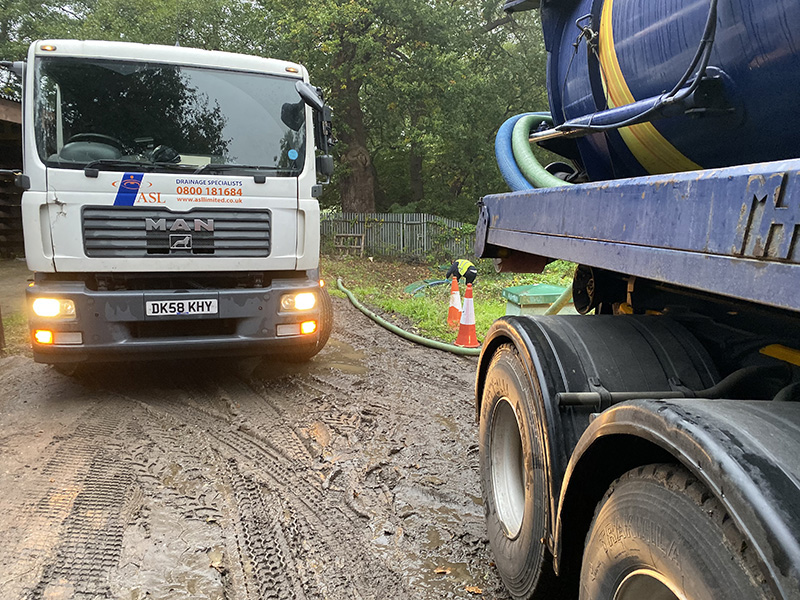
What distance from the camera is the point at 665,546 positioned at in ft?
3.95

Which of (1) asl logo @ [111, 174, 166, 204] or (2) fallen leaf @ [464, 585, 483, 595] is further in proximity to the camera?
(1) asl logo @ [111, 174, 166, 204]

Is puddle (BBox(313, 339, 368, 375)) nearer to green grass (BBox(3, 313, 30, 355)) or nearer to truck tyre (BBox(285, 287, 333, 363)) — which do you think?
truck tyre (BBox(285, 287, 333, 363))

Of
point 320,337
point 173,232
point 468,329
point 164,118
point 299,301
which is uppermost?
point 164,118

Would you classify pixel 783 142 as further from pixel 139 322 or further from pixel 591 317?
pixel 139 322

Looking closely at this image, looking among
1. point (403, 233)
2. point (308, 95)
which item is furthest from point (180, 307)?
point (403, 233)

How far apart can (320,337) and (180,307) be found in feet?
4.53

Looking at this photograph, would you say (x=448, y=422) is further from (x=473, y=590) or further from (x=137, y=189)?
(x=137, y=189)

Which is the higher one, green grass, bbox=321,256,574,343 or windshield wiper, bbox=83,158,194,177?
windshield wiper, bbox=83,158,194,177

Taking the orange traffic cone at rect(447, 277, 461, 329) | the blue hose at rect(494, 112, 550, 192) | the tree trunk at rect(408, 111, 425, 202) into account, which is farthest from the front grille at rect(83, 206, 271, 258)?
the tree trunk at rect(408, 111, 425, 202)

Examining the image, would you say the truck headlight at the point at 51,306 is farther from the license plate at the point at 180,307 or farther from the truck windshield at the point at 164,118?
the truck windshield at the point at 164,118

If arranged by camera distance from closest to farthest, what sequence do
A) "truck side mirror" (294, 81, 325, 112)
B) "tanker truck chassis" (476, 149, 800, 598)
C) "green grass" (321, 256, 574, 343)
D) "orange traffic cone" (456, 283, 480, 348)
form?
"tanker truck chassis" (476, 149, 800, 598), "truck side mirror" (294, 81, 325, 112), "orange traffic cone" (456, 283, 480, 348), "green grass" (321, 256, 574, 343)

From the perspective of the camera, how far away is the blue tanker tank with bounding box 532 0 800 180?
145cm

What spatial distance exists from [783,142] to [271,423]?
3.74m

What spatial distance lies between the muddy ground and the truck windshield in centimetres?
197
